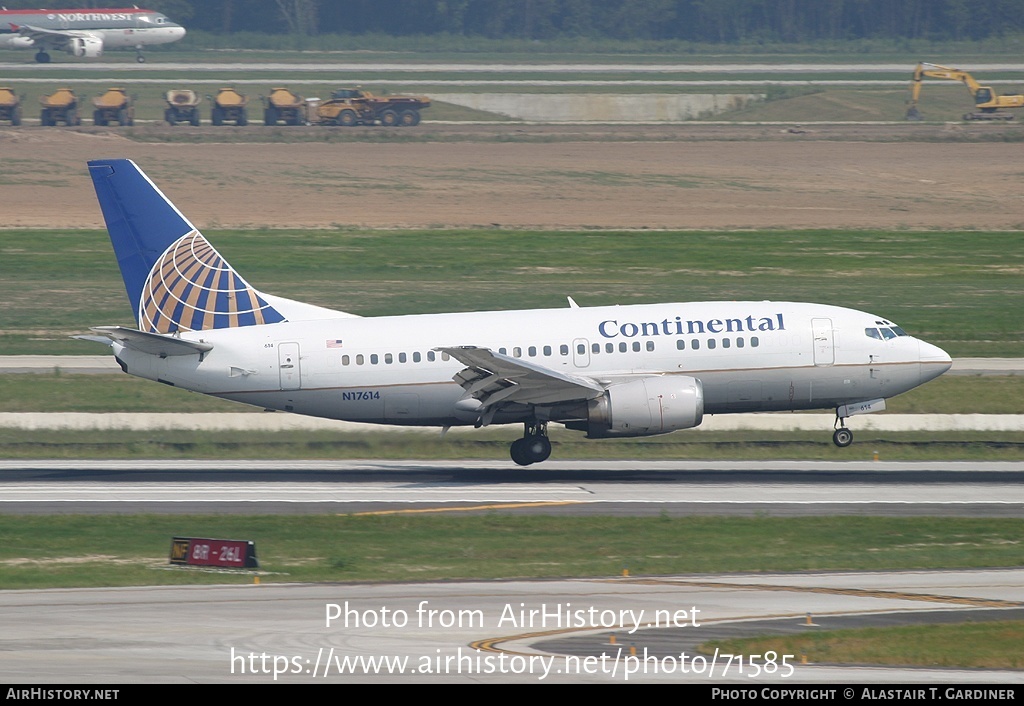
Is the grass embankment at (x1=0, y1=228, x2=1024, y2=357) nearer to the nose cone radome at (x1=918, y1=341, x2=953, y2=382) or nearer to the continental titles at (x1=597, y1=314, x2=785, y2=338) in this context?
the nose cone radome at (x1=918, y1=341, x2=953, y2=382)

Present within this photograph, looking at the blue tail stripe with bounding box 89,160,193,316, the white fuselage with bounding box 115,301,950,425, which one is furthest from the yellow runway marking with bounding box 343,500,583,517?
the blue tail stripe with bounding box 89,160,193,316

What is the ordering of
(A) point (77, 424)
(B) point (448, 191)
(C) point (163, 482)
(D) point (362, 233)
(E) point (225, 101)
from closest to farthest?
1. (C) point (163, 482)
2. (A) point (77, 424)
3. (D) point (362, 233)
4. (B) point (448, 191)
5. (E) point (225, 101)

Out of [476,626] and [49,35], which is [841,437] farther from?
[49,35]

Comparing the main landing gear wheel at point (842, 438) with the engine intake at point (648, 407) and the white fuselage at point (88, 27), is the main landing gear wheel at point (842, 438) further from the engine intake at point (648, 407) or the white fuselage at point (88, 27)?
the white fuselage at point (88, 27)

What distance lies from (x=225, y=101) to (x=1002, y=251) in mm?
65780

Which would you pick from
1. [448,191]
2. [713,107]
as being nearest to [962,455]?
[448,191]

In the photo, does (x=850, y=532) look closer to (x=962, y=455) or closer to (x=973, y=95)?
(x=962, y=455)

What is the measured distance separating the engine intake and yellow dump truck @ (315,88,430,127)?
81.7 meters

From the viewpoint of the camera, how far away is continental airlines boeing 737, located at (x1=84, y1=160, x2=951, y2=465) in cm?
3934

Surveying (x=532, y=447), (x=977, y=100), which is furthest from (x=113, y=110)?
(x=532, y=447)

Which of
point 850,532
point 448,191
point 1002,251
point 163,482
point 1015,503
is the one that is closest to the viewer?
point 850,532

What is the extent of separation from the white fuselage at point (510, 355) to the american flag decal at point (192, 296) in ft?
1.48

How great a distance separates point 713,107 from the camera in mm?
124625

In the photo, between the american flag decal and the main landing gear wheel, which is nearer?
the american flag decal
